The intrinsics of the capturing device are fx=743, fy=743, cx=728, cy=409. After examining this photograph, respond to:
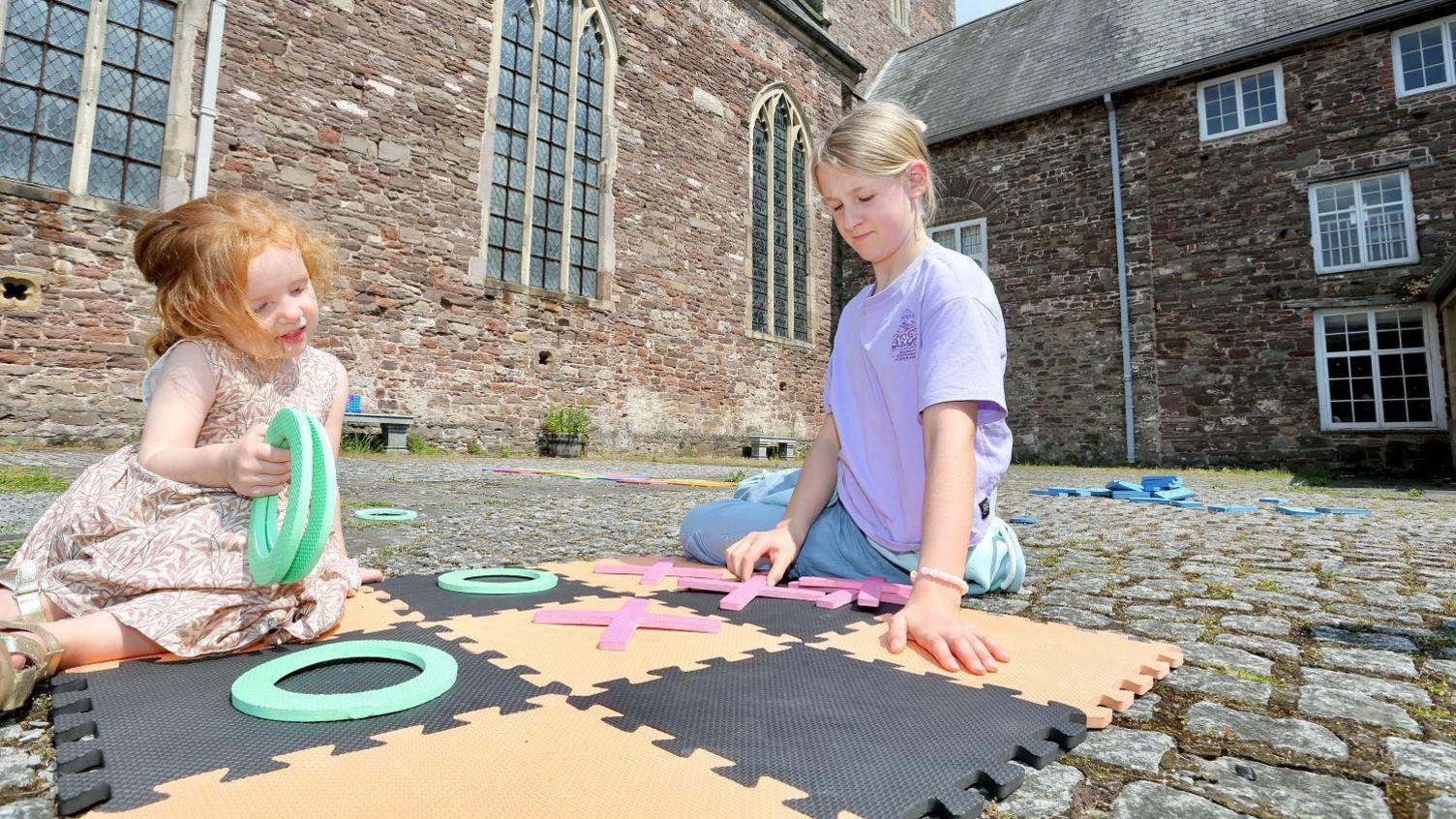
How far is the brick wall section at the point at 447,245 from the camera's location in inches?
318

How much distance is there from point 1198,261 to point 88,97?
16101mm

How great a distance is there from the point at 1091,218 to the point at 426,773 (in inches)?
614

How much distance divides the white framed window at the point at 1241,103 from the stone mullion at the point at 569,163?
10.9 m

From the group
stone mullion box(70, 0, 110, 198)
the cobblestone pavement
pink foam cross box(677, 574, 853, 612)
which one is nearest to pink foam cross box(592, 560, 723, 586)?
pink foam cross box(677, 574, 853, 612)

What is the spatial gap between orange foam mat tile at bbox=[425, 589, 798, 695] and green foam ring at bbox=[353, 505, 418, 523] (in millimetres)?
2339

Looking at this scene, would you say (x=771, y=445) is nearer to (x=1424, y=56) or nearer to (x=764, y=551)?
(x=1424, y=56)

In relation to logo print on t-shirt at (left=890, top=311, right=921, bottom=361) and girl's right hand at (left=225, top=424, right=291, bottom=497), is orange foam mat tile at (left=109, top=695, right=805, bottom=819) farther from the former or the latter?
logo print on t-shirt at (left=890, top=311, right=921, bottom=361)

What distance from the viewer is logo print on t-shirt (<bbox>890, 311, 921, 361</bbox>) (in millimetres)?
2094

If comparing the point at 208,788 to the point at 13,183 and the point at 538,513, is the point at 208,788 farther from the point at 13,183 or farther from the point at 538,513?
the point at 13,183

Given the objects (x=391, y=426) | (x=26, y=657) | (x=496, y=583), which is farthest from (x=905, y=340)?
(x=391, y=426)

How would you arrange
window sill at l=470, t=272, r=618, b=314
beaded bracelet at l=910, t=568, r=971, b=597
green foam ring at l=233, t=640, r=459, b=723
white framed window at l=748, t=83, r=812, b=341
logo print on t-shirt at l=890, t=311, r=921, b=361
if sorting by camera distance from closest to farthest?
green foam ring at l=233, t=640, r=459, b=723 → beaded bracelet at l=910, t=568, r=971, b=597 → logo print on t-shirt at l=890, t=311, r=921, b=361 → window sill at l=470, t=272, r=618, b=314 → white framed window at l=748, t=83, r=812, b=341

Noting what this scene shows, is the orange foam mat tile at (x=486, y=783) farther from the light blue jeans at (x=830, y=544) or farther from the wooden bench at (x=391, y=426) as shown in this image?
the wooden bench at (x=391, y=426)

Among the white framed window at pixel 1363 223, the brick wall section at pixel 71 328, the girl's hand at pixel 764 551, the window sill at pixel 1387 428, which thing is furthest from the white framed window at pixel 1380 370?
the brick wall section at pixel 71 328

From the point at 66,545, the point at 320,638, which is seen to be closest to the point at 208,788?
the point at 320,638
